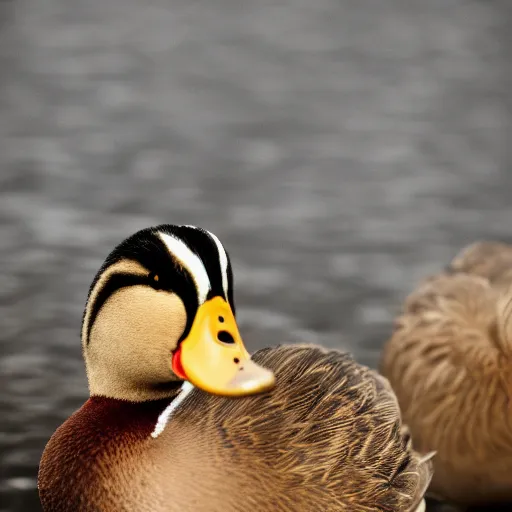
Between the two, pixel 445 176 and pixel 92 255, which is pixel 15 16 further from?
pixel 445 176

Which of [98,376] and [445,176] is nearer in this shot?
[98,376]

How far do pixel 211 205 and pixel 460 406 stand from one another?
2.24 meters

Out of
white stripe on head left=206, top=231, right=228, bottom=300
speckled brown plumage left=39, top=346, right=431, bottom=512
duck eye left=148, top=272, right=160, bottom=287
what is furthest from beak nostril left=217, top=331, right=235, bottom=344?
speckled brown plumage left=39, top=346, right=431, bottom=512

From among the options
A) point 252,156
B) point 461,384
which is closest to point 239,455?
point 461,384

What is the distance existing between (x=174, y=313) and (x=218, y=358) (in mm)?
168

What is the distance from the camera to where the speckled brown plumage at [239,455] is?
2797mm

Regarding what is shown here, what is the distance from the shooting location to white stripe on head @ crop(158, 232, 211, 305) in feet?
8.58

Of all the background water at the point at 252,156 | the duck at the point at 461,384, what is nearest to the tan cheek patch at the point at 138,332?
Result: the background water at the point at 252,156

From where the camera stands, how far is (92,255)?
203 inches

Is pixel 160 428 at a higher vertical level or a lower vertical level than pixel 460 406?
higher

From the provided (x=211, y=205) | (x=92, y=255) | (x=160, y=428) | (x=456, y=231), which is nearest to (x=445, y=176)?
(x=456, y=231)

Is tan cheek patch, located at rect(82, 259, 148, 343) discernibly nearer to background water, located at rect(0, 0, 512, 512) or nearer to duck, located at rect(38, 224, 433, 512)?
duck, located at rect(38, 224, 433, 512)

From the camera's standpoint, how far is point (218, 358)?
261 cm

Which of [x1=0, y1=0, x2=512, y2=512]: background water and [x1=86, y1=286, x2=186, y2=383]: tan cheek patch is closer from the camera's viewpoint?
[x1=86, y1=286, x2=186, y2=383]: tan cheek patch
